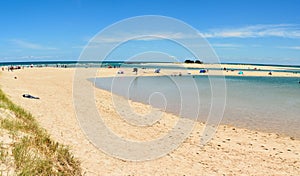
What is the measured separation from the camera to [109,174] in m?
6.57

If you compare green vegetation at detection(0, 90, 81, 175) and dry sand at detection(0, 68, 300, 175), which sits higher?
green vegetation at detection(0, 90, 81, 175)

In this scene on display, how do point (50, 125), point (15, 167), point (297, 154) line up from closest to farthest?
point (15, 167)
point (297, 154)
point (50, 125)

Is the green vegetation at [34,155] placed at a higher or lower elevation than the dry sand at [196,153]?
higher

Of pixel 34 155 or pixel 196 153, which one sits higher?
pixel 34 155

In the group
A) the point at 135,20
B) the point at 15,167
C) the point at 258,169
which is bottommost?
the point at 258,169

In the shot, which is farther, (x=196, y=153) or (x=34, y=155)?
(x=196, y=153)

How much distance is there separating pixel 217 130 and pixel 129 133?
4340mm

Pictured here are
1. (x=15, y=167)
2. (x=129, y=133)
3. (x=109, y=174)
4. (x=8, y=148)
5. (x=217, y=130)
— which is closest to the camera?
(x=15, y=167)

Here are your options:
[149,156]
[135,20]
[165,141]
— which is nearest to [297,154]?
[165,141]

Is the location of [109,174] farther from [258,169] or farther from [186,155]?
[258,169]

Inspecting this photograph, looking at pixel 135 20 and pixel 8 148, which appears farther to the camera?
pixel 135 20

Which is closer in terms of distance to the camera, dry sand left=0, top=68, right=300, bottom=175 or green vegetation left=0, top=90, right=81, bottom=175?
green vegetation left=0, top=90, right=81, bottom=175

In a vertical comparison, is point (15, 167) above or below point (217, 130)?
above

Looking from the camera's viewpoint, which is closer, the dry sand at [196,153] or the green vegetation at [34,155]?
the green vegetation at [34,155]
